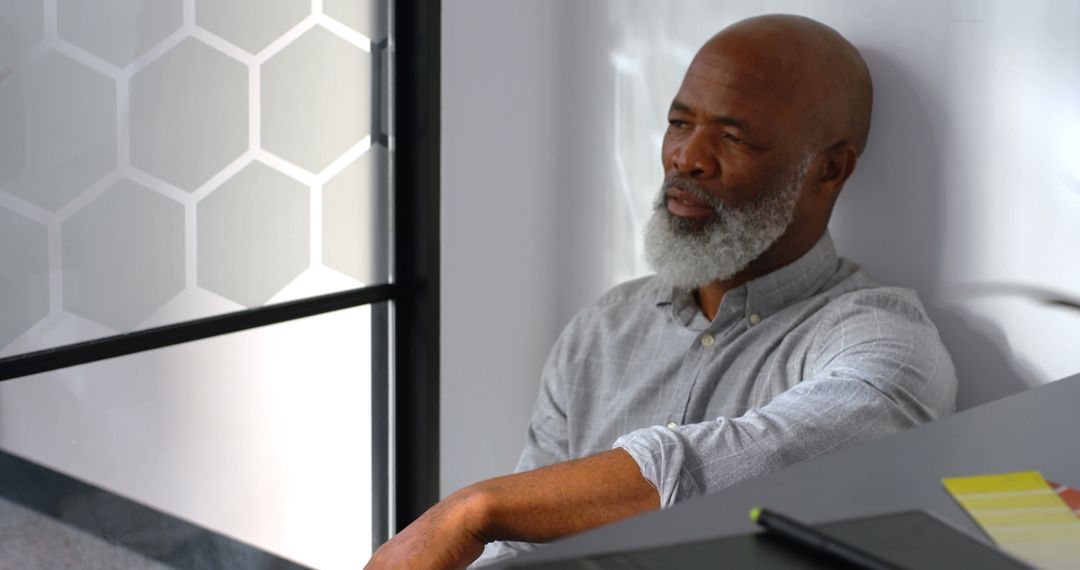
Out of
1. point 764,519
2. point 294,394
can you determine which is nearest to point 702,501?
point 764,519

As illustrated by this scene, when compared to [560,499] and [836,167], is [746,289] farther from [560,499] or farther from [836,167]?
[560,499]

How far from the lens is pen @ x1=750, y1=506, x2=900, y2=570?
590 mm

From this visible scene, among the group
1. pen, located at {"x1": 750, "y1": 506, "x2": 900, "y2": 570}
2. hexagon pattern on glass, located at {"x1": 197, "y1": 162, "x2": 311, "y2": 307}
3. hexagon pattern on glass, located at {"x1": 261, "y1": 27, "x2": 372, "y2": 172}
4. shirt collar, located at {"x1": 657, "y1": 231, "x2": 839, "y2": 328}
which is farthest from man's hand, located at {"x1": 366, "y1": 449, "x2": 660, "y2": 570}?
hexagon pattern on glass, located at {"x1": 261, "y1": 27, "x2": 372, "y2": 172}

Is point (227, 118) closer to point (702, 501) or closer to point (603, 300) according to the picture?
point (603, 300)

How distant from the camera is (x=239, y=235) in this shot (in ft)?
5.84

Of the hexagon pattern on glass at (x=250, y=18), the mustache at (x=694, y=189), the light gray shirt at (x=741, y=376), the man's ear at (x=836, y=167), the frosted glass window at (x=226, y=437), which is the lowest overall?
the frosted glass window at (x=226, y=437)

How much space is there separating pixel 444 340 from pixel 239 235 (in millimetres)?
487

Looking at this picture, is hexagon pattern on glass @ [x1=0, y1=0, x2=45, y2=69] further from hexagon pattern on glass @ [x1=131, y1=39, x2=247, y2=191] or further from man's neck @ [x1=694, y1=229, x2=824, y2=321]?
man's neck @ [x1=694, y1=229, x2=824, y2=321]

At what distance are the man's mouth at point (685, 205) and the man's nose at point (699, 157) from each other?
0.13 ft

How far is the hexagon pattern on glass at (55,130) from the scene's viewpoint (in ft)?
4.77

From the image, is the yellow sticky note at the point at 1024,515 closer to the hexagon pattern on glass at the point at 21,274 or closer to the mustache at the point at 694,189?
the mustache at the point at 694,189

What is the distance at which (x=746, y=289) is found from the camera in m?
1.75

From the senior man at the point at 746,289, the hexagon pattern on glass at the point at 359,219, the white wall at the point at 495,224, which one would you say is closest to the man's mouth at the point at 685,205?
the senior man at the point at 746,289

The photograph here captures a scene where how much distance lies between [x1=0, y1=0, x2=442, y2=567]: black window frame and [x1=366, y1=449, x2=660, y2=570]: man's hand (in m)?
0.78
